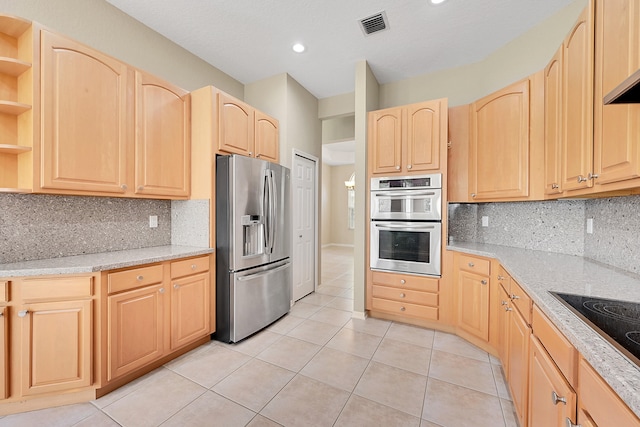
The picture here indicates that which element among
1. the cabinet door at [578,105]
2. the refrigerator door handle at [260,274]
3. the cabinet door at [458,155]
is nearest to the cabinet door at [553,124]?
the cabinet door at [578,105]

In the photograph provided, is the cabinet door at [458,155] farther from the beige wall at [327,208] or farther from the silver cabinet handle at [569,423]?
the beige wall at [327,208]

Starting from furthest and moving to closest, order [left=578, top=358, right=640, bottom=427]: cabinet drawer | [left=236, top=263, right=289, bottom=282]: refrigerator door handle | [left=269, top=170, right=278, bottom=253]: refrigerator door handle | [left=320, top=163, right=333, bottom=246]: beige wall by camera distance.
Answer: [left=320, top=163, right=333, bottom=246]: beige wall < [left=269, top=170, right=278, bottom=253]: refrigerator door handle < [left=236, top=263, right=289, bottom=282]: refrigerator door handle < [left=578, top=358, right=640, bottom=427]: cabinet drawer

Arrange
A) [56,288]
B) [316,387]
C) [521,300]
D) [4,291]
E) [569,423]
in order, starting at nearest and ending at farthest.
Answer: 1. [569,423]
2. [521,300]
3. [4,291]
4. [56,288]
5. [316,387]

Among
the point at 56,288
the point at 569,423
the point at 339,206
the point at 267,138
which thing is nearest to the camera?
the point at 569,423

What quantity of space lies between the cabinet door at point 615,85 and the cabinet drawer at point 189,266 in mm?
2827

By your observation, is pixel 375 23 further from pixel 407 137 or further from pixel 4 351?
pixel 4 351

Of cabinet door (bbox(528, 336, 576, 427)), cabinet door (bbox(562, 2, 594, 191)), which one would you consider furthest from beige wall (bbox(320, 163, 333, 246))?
cabinet door (bbox(528, 336, 576, 427))

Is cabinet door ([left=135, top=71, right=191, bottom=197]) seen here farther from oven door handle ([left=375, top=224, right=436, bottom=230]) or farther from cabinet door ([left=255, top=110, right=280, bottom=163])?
oven door handle ([left=375, top=224, right=436, bottom=230])

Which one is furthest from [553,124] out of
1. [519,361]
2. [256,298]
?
[256,298]

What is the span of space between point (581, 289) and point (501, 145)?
166 centimetres

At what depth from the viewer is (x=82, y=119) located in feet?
6.17

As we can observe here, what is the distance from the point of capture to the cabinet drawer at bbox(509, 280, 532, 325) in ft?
4.29

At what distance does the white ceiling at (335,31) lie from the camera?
231cm

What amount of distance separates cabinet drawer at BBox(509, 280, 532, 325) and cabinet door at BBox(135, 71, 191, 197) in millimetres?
2778
